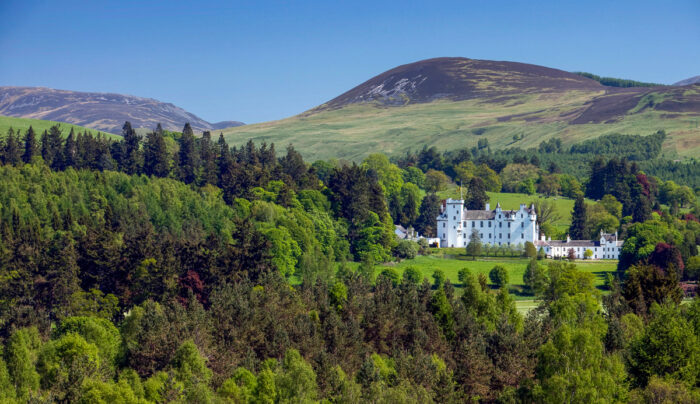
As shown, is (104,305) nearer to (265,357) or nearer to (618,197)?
(265,357)

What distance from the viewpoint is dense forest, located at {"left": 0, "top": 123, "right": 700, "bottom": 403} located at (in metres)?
62.0

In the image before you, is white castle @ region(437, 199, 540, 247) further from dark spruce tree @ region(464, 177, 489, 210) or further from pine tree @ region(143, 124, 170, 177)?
pine tree @ region(143, 124, 170, 177)

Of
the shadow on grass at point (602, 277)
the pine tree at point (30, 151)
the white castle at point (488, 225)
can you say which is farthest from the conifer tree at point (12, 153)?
the shadow on grass at point (602, 277)

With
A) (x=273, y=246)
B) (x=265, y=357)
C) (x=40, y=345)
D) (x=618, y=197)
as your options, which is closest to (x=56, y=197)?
(x=273, y=246)

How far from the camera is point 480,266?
147750 millimetres

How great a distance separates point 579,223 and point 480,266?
34696 mm

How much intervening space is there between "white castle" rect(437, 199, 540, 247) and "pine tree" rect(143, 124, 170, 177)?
52728 mm

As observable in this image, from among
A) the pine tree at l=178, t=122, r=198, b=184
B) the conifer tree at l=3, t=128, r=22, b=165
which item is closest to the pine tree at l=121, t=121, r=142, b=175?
the pine tree at l=178, t=122, r=198, b=184

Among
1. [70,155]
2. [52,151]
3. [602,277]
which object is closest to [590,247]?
[602,277]

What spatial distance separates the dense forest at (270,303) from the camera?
204 feet

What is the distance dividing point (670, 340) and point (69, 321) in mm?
50779

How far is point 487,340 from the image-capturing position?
238 feet

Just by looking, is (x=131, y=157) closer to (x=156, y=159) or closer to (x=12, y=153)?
(x=156, y=159)

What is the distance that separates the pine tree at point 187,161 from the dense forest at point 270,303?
393mm
